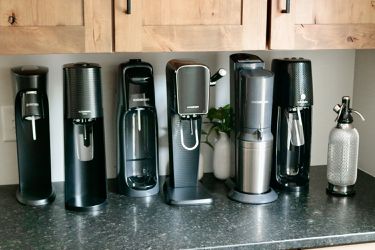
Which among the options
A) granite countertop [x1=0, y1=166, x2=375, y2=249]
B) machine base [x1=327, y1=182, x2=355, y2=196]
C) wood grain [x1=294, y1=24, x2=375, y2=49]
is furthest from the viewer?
machine base [x1=327, y1=182, x2=355, y2=196]

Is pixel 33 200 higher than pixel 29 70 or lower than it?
lower

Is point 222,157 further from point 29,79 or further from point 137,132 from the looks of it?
point 29,79

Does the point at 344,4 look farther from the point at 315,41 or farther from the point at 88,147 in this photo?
the point at 88,147

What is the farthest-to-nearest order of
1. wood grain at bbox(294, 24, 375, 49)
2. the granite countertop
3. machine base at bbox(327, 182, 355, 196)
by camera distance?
machine base at bbox(327, 182, 355, 196)
wood grain at bbox(294, 24, 375, 49)
the granite countertop

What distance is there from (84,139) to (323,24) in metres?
0.78

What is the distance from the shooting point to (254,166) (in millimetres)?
1601

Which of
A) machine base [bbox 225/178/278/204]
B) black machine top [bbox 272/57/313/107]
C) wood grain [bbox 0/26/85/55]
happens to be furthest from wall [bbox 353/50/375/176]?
wood grain [bbox 0/26/85/55]

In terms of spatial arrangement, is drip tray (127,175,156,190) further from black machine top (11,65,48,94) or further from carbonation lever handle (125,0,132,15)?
carbonation lever handle (125,0,132,15)

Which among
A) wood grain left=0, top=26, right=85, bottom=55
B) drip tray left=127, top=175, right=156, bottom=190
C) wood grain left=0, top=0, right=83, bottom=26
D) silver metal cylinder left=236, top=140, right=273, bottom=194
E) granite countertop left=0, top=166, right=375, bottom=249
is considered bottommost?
granite countertop left=0, top=166, right=375, bottom=249

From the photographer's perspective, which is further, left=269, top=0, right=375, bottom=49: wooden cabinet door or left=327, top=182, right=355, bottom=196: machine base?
left=327, top=182, right=355, bottom=196: machine base

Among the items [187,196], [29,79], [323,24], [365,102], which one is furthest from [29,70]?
[365,102]

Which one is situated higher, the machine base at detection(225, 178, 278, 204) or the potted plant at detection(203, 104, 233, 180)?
the potted plant at detection(203, 104, 233, 180)

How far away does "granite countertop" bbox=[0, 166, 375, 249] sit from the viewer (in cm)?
136

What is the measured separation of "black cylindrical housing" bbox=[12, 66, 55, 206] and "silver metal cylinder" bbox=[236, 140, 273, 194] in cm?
58
